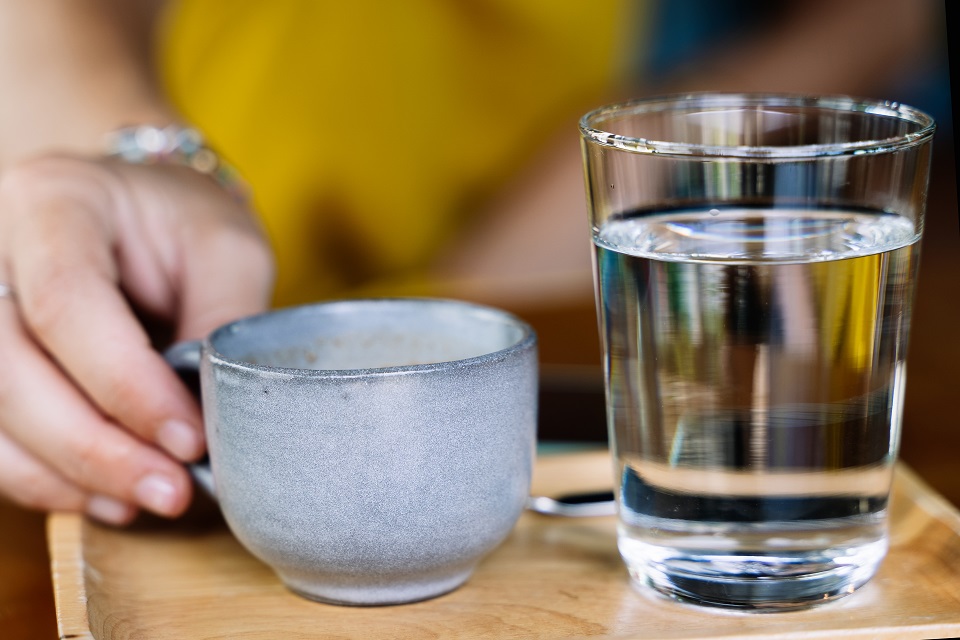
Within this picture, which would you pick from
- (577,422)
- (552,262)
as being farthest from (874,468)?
(552,262)

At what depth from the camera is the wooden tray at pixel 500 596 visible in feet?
1.24

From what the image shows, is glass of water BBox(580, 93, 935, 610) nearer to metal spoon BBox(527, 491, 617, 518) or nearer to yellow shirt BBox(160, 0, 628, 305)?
metal spoon BBox(527, 491, 617, 518)

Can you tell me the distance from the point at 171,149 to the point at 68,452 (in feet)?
1.08

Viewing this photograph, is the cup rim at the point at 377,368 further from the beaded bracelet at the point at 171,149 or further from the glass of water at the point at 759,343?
the beaded bracelet at the point at 171,149

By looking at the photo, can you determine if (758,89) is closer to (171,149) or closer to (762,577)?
(171,149)

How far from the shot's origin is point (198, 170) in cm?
71

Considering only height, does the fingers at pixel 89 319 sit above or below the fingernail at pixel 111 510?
above

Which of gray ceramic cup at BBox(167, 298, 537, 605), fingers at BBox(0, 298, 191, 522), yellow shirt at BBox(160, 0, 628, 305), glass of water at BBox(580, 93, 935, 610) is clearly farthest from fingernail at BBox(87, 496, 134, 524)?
yellow shirt at BBox(160, 0, 628, 305)

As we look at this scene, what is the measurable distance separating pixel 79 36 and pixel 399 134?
14.3 inches

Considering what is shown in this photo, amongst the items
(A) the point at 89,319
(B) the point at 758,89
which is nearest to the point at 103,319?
(A) the point at 89,319

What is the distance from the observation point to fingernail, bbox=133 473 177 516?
475 mm

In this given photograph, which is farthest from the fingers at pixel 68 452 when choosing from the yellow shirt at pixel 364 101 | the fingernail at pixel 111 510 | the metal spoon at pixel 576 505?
the yellow shirt at pixel 364 101

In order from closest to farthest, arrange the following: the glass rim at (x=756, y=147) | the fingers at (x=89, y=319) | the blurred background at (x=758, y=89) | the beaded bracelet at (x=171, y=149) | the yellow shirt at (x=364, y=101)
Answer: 1. the glass rim at (x=756, y=147)
2. the fingers at (x=89, y=319)
3. the blurred background at (x=758, y=89)
4. the beaded bracelet at (x=171, y=149)
5. the yellow shirt at (x=364, y=101)

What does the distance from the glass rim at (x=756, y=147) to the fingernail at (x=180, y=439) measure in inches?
8.1
